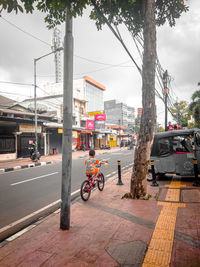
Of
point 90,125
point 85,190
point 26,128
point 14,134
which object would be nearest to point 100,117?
point 90,125

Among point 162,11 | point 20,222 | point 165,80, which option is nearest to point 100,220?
point 20,222

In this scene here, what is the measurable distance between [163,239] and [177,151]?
5.22m

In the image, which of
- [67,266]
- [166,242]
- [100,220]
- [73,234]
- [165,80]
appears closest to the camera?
[67,266]

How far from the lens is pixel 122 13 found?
22.4ft

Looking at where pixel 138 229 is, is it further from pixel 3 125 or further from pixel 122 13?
pixel 3 125

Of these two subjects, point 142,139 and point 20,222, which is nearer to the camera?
point 20,222

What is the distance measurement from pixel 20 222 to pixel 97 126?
31915 mm

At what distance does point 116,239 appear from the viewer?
3.36 m

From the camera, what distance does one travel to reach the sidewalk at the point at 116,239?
2771mm

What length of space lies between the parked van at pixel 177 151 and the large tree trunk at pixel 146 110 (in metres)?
2.80

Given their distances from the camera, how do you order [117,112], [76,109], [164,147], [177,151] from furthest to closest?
1. [117,112]
2. [76,109]
3. [164,147]
4. [177,151]

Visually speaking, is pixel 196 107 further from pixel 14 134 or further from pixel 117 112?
pixel 117 112

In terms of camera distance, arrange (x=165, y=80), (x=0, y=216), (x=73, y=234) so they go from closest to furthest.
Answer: (x=73, y=234) → (x=0, y=216) → (x=165, y=80)

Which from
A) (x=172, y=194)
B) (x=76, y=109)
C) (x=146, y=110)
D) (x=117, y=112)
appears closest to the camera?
(x=146, y=110)
